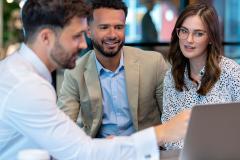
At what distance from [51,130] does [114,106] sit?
1.06 meters

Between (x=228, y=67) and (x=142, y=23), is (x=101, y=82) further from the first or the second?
(x=142, y=23)

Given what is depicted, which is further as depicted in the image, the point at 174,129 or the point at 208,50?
the point at 208,50

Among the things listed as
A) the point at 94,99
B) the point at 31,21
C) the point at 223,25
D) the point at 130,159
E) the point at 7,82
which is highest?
the point at 31,21

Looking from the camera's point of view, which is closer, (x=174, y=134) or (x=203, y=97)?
(x=174, y=134)

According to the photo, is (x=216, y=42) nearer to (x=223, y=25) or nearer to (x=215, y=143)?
(x=215, y=143)

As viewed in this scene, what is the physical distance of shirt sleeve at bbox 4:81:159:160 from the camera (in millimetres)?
1342

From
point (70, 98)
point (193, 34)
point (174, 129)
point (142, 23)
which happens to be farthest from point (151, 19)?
point (174, 129)

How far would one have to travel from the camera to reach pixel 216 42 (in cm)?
214

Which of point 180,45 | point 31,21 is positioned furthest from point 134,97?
point 31,21

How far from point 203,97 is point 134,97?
411 mm

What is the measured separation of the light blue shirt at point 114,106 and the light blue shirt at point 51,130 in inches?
38.0

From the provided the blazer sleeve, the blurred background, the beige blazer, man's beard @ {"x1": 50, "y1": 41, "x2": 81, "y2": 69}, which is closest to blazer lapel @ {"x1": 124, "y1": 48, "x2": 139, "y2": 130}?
the beige blazer

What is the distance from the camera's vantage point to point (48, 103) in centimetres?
137

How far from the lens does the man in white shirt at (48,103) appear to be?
135cm
